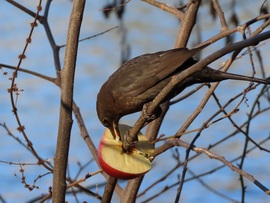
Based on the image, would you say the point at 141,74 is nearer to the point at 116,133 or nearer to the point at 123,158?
the point at 116,133

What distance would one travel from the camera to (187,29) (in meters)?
2.94

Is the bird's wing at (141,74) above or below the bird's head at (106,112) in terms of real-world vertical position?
above

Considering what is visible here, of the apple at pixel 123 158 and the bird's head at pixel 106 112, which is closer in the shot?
the apple at pixel 123 158

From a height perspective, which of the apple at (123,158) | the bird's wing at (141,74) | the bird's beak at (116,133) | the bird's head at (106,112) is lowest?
the apple at (123,158)

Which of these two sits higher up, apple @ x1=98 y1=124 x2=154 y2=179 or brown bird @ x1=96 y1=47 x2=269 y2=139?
brown bird @ x1=96 y1=47 x2=269 y2=139

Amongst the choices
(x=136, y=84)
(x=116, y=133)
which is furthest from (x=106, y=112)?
(x=116, y=133)

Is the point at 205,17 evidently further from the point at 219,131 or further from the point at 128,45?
the point at 219,131

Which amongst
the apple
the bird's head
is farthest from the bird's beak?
the bird's head

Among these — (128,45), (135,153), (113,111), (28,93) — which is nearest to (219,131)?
(128,45)

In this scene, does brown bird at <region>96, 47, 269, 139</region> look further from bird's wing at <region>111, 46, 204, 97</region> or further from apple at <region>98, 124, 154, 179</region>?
apple at <region>98, 124, 154, 179</region>

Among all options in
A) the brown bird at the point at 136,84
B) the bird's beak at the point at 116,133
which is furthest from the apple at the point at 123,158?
the brown bird at the point at 136,84

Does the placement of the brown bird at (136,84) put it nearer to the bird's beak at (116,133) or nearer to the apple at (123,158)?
the bird's beak at (116,133)

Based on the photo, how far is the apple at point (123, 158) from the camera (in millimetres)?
2342

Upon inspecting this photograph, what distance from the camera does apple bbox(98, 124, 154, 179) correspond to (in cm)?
234
